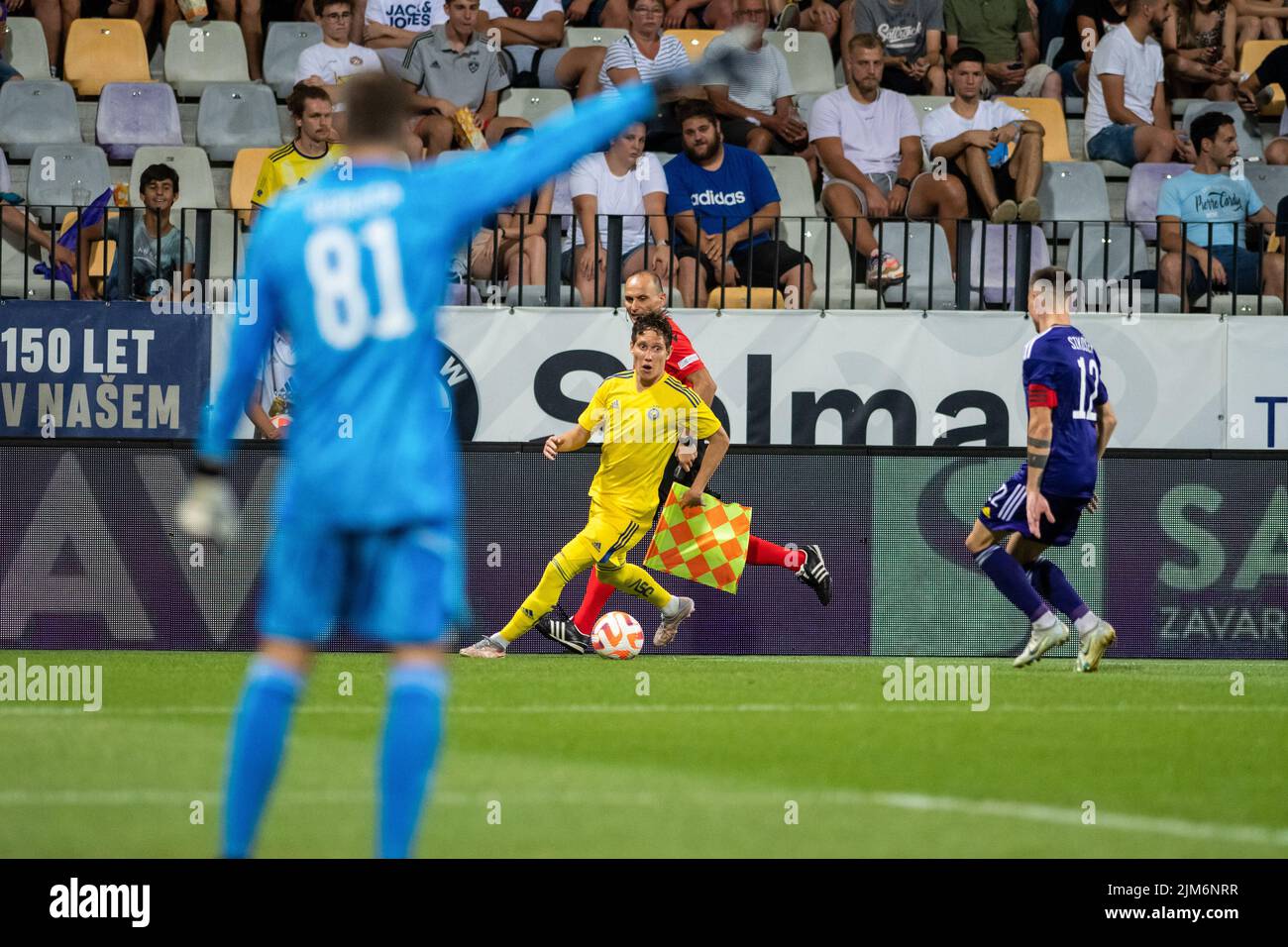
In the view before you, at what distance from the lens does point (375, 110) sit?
4.68 metres

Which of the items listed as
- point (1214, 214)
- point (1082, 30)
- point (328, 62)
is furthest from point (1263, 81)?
point (328, 62)

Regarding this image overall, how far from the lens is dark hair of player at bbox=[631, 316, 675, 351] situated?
11.3 metres

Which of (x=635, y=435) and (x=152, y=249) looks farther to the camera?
(x=152, y=249)

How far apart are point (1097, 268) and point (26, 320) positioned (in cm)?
791

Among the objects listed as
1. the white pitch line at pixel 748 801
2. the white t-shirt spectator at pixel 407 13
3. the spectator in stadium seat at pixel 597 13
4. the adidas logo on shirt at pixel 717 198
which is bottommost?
the white pitch line at pixel 748 801

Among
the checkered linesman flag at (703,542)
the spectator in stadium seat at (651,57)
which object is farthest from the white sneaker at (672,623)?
the spectator in stadium seat at (651,57)

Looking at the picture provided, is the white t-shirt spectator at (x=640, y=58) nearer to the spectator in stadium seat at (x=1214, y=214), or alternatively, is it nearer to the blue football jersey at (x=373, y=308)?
the spectator in stadium seat at (x=1214, y=214)

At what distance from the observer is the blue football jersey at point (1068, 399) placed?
10.8m

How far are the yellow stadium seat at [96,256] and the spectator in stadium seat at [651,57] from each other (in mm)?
4138

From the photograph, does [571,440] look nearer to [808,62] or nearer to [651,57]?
[651,57]

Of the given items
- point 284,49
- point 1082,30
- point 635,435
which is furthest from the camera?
point 1082,30

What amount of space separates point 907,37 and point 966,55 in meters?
1.19

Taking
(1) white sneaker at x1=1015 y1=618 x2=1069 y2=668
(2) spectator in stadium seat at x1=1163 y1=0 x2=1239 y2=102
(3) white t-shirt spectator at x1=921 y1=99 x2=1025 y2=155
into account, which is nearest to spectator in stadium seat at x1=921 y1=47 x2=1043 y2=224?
(3) white t-shirt spectator at x1=921 y1=99 x2=1025 y2=155
